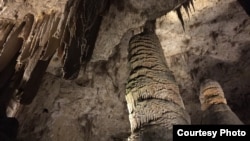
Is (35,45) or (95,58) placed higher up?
(35,45)

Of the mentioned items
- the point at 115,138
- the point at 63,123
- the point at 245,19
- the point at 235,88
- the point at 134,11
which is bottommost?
the point at 115,138

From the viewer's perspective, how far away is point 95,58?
22.6 ft

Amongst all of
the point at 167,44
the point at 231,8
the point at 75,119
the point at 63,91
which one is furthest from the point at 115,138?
the point at 231,8

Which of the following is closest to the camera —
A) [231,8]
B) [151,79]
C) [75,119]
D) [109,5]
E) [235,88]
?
[151,79]

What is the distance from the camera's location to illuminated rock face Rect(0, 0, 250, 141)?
19.1ft

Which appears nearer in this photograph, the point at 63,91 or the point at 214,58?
the point at 214,58

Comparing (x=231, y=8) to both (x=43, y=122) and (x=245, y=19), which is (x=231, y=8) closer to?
(x=245, y=19)

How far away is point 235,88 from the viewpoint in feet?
22.5

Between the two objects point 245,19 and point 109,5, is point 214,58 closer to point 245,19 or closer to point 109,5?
point 245,19

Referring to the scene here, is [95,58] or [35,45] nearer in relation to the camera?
[35,45]

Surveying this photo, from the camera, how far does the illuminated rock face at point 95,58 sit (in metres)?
5.82

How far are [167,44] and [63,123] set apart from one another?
10.3ft

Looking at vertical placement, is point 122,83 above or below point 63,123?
above

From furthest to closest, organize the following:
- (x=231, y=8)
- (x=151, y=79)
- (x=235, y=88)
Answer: (x=235, y=88)
(x=231, y=8)
(x=151, y=79)
